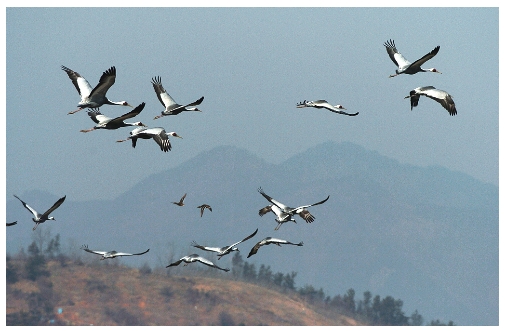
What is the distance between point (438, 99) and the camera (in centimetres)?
3169

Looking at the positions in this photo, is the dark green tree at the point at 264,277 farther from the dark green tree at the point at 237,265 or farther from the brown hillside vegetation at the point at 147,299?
the brown hillside vegetation at the point at 147,299

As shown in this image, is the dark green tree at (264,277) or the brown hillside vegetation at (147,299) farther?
the dark green tree at (264,277)

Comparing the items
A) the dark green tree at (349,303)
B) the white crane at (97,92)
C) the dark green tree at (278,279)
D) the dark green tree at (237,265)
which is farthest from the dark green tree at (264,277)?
the white crane at (97,92)

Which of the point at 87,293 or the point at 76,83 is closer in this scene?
the point at 76,83

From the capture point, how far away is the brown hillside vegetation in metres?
98.7

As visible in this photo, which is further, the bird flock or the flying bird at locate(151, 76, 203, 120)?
the flying bird at locate(151, 76, 203, 120)

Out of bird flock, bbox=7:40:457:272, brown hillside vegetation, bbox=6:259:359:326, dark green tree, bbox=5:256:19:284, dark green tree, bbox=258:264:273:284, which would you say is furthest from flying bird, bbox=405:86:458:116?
dark green tree, bbox=258:264:273:284

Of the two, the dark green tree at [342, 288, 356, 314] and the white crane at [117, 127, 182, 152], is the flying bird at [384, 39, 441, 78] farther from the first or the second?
the dark green tree at [342, 288, 356, 314]

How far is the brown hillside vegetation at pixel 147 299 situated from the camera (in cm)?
9869

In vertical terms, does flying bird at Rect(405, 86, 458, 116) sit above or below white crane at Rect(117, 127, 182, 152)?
above
